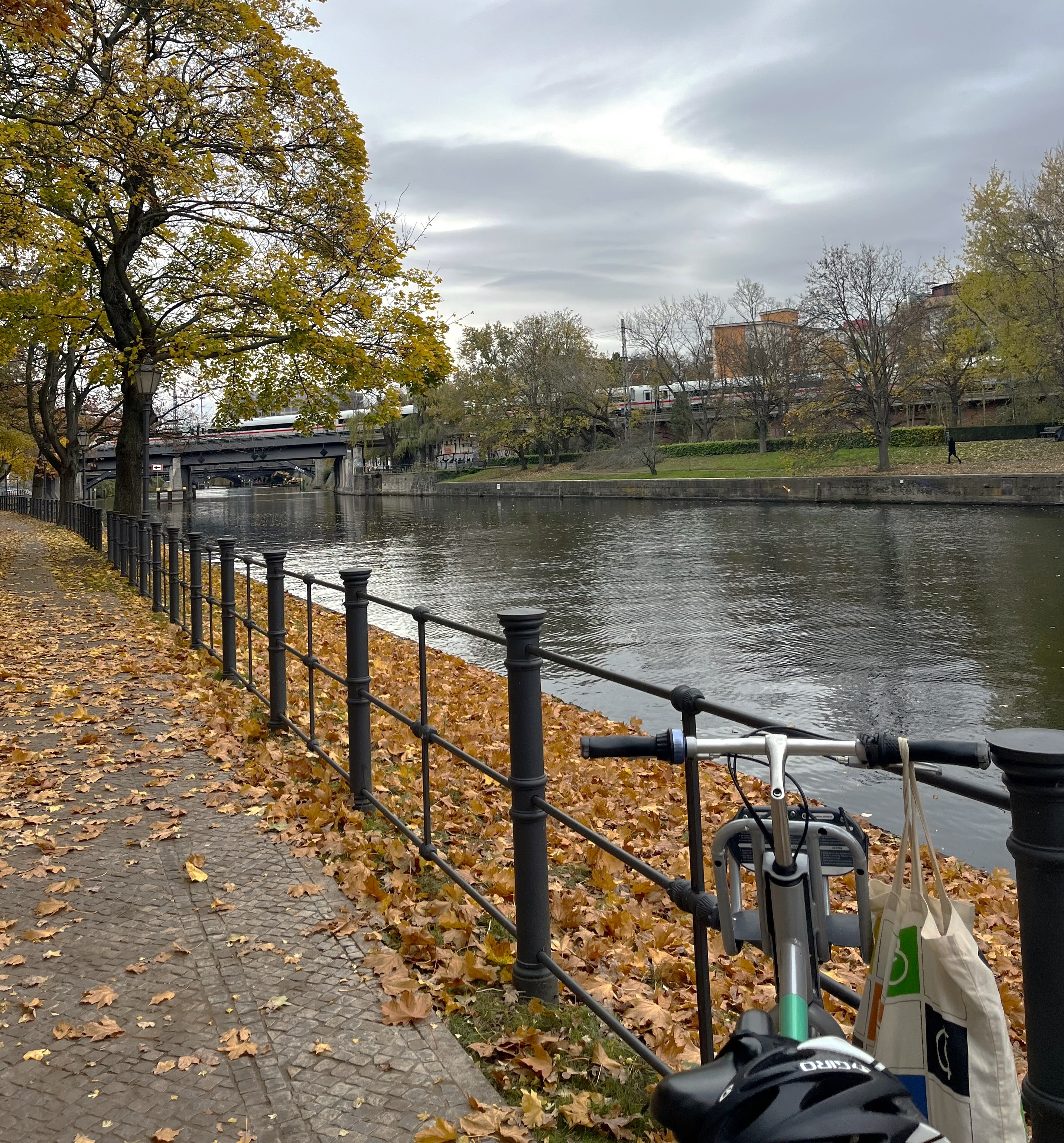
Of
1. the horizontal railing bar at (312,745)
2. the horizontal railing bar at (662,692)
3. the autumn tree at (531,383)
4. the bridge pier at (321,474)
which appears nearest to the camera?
the horizontal railing bar at (662,692)

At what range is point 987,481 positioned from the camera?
1428 inches

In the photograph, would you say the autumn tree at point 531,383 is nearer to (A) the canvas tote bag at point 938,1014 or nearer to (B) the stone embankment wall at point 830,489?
(B) the stone embankment wall at point 830,489

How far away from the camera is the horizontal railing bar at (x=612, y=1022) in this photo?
285 cm

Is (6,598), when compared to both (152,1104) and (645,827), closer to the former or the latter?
(645,827)

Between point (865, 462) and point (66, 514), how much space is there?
3434cm

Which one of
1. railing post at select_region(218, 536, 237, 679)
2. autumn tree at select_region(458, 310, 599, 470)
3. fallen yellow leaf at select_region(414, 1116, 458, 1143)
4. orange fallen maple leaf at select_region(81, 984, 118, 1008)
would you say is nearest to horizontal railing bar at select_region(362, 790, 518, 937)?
fallen yellow leaf at select_region(414, 1116, 458, 1143)

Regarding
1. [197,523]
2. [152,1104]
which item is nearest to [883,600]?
[152,1104]

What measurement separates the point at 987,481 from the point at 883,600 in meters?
22.7

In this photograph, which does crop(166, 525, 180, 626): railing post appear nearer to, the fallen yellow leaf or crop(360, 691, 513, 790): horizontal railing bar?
crop(360, 691, 513, 790): horizontal railing bar

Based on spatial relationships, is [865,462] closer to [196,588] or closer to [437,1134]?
[196,588]

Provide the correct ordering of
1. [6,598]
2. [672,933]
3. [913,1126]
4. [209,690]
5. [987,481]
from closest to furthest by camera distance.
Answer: [913,1126], [672,933], [209,690], [6,598], [987,481]

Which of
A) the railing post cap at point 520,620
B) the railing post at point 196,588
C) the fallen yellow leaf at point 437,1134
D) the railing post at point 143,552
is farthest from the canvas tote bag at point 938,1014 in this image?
the railing post at point 143,552

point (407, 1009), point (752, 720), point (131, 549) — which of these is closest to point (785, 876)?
point (752, 720)

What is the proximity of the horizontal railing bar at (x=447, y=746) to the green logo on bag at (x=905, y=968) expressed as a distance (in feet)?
6.60
